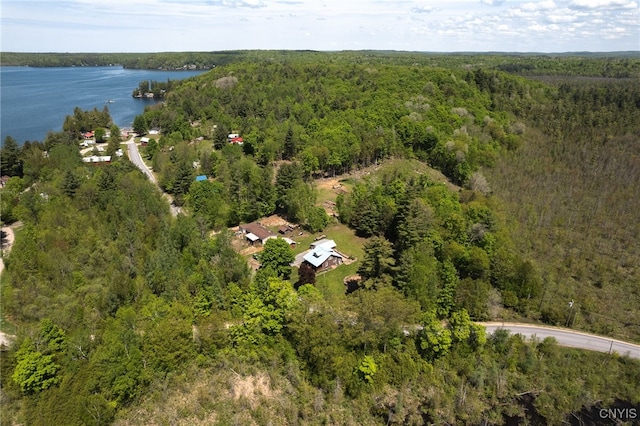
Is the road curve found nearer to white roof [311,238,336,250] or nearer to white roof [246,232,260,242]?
white roof [246,232,260,242]

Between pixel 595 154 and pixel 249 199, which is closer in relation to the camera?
pixel 249 199

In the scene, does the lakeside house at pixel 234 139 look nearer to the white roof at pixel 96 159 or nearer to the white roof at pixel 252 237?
the white roof at pixel 96 159

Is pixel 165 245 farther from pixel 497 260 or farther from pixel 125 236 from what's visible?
pixel 497 260

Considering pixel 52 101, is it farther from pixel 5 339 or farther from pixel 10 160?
pixel 5 339

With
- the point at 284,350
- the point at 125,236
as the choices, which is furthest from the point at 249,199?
the point at 284,350

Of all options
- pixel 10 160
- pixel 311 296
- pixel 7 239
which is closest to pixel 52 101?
pixel 10 160

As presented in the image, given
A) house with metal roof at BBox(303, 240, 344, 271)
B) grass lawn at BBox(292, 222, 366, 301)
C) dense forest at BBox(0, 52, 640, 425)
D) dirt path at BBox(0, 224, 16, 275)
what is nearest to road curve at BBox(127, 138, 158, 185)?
dense forest at BBox(0, 52, 640, 425)

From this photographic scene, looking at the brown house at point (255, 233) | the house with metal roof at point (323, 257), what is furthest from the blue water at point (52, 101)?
the house with metal roof at point (323, 257)
